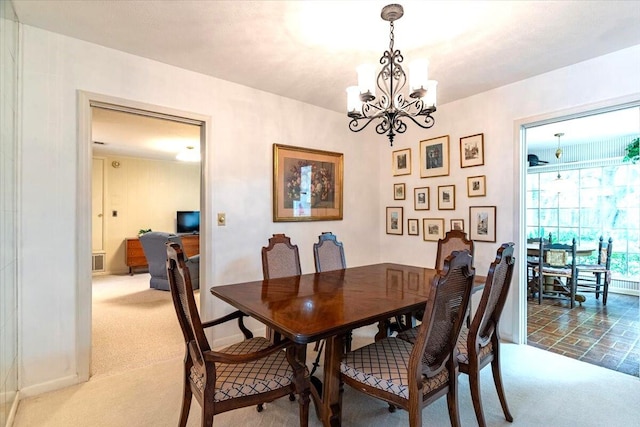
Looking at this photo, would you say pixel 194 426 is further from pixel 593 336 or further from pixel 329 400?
pixel 593 336

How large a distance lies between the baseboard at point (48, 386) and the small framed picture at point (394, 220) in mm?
3476

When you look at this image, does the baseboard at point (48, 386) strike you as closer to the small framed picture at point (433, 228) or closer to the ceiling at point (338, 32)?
the ceiling at point (338, 32)

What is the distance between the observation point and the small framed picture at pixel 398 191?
13.5 feet

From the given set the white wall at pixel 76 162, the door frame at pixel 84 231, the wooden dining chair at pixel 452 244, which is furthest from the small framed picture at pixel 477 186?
the door frame at pixel 84 231

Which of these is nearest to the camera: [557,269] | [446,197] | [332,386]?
[332,386]

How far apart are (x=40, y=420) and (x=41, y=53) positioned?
2.38 metres

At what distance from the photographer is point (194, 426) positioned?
1.84 m

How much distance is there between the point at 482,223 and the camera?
333 cm

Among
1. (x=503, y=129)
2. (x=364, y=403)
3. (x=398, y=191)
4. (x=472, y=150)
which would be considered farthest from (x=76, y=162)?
(x=503, y=129)

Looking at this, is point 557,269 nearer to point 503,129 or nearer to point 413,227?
point 413,227

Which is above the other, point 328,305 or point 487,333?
point 328,305

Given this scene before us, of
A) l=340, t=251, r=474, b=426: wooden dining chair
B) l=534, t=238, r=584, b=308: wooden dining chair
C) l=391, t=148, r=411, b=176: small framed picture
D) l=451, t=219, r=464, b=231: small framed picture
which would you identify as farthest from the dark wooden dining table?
l=534, t=238, r=584, b=308: wooden dining chair

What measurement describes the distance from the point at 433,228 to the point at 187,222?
578 cm

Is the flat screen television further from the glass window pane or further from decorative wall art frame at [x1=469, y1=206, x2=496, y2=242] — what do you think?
the glass window pane
